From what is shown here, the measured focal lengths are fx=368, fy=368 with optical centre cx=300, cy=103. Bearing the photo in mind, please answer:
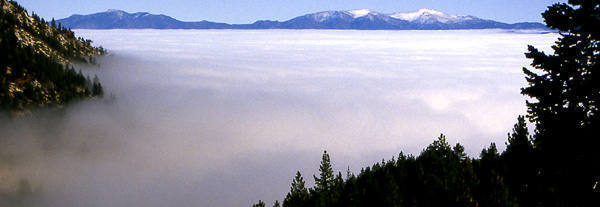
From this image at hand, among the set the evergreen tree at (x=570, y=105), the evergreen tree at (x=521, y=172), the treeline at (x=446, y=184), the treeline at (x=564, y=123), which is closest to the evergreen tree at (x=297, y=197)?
the treeline at (x=446, y=184)

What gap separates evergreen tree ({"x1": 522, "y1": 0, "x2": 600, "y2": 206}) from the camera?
82.5ft

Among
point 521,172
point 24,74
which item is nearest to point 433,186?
point 521,172

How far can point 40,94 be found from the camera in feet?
605

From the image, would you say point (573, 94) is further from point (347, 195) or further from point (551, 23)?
point (347, 195)

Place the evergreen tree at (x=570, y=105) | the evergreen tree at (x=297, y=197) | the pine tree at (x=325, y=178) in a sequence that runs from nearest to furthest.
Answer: the evergreen tree at (x=570, y=105), the pine tree at (x=325, y=178), the evergreen tree at (x=297, y=197)

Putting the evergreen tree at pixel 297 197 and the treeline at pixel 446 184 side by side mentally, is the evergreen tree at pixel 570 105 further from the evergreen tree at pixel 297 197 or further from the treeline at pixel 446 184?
the evergreen tree at pixel 297 197

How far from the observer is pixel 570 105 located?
1076 inches

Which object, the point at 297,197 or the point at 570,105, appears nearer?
the point at 570,105

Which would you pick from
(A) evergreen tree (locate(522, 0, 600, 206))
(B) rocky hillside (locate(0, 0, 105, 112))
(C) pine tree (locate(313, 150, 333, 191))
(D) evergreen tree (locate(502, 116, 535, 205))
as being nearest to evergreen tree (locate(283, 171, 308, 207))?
(C) pine tree (locate(313, 150, 333, 191))

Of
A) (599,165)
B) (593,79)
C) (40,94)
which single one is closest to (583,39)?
(593,79)

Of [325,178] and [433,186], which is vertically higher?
[433,186]

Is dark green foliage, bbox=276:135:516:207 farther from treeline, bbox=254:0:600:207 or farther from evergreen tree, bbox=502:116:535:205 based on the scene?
evergreen tree, bbox=502:116:535:205

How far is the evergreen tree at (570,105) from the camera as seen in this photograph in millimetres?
25156

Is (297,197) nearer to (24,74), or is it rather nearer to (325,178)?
(325,178)
